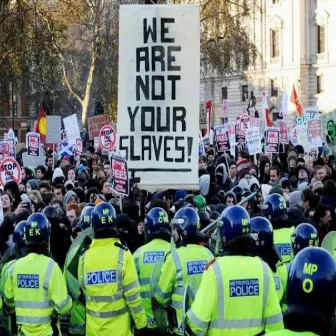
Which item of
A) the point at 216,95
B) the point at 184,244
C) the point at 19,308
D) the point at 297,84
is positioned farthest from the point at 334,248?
the point at 216,95

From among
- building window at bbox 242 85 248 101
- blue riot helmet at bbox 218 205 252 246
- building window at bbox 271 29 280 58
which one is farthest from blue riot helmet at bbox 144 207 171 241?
building window at bbox 242 85 248 101

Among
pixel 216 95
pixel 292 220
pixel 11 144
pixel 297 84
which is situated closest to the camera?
pixel 292 220

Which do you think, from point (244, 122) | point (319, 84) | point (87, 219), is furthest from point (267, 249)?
point (319, 84)

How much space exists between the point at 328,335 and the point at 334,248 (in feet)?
14.1

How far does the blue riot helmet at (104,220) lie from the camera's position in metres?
7.14

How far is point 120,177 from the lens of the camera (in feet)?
39.3

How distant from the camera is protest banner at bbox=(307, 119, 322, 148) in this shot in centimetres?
2186

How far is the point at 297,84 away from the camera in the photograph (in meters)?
65.6

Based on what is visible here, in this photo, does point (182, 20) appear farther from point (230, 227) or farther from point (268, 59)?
point (268, 59)

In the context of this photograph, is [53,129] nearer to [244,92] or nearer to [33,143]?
[33,143]

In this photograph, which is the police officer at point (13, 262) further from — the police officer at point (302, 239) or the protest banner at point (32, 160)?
the protest banner at point (32, 160)

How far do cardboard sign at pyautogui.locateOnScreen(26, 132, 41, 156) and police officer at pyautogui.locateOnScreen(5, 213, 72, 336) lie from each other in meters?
14.9

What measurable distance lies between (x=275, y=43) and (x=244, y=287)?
213ft

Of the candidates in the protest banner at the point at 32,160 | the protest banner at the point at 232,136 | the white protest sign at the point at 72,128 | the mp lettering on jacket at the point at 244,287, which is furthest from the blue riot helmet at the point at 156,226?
the white protest sign at the point at 72,128
